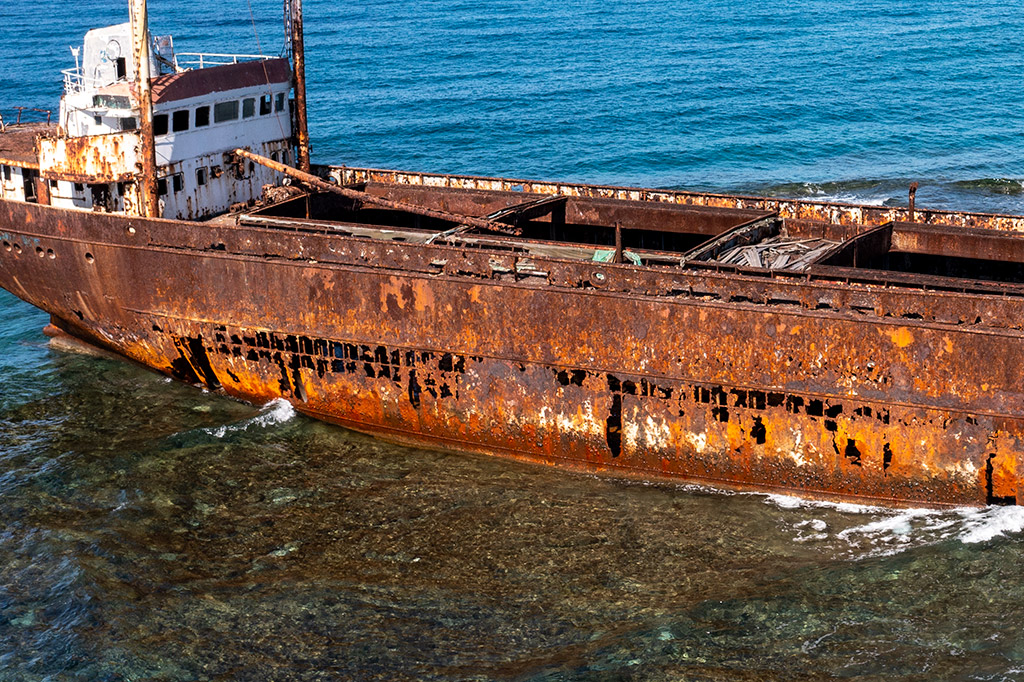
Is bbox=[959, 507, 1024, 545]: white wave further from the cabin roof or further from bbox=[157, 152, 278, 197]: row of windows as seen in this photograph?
the cabin roof

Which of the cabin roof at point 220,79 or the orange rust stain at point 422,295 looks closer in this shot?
the orange rust stain at point 422,295

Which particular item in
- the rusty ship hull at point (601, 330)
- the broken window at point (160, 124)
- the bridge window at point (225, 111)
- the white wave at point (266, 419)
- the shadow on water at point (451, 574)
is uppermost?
the bridge window at point (225, 111)

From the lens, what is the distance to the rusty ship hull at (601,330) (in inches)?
533

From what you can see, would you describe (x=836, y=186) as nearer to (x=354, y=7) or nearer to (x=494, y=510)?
(x=494, y=510)

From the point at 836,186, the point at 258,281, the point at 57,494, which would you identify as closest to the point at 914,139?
the point at 836,186

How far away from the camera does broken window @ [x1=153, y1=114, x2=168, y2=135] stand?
18281 millimetres

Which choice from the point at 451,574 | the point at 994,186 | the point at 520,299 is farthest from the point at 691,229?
the point at 994,186

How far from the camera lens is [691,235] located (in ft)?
60.7

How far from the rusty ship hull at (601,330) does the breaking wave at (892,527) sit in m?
0.19

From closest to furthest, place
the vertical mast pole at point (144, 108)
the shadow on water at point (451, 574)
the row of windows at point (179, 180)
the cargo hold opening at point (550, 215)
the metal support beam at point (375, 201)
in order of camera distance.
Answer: the shadow on water at point (451, 574) → the vertical mast pole at point (144, 108) → the metal support beam at point (375, 201) → the cargo hold opening at point (550, 215) → the row of windows at point (179, 180)

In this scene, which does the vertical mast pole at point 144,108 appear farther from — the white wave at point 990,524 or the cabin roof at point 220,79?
the white wave at point 990,524

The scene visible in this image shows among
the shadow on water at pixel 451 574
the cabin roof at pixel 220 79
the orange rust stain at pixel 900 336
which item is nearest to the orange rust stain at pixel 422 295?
the shadow on water at pixel 451 574

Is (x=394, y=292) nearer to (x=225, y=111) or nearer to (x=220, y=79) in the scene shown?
(x=225, y=111)

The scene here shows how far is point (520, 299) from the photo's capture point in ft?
49.8
